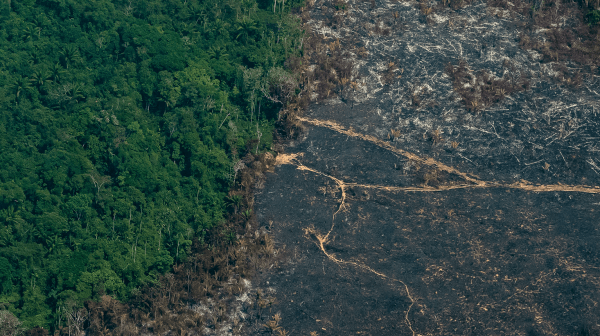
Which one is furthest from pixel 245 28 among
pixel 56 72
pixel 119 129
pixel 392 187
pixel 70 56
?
pixel 392 187

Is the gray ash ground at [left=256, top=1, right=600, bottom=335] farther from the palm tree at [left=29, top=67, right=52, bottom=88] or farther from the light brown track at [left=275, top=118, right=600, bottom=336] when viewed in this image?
the palm tree at [left=29, top=67, right=52, bottom=88]

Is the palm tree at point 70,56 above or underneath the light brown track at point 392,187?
above

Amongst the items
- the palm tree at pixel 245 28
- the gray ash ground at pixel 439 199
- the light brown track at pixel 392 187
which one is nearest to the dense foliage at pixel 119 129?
the palm tree at pixel 245 28

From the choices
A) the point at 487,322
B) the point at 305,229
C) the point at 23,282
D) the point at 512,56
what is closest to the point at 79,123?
the point at 23,282

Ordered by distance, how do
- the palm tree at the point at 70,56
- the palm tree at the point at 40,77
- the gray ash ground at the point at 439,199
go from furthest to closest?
the palm tree at the point at 70,56 → the palm tree at the point at 40,77 → the gray ash ground at the point at 439,199

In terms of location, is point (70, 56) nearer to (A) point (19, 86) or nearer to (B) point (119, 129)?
(A) point (19, 86)

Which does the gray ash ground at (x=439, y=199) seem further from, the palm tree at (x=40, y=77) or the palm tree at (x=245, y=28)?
the palm tree at (x=40, y=77)
